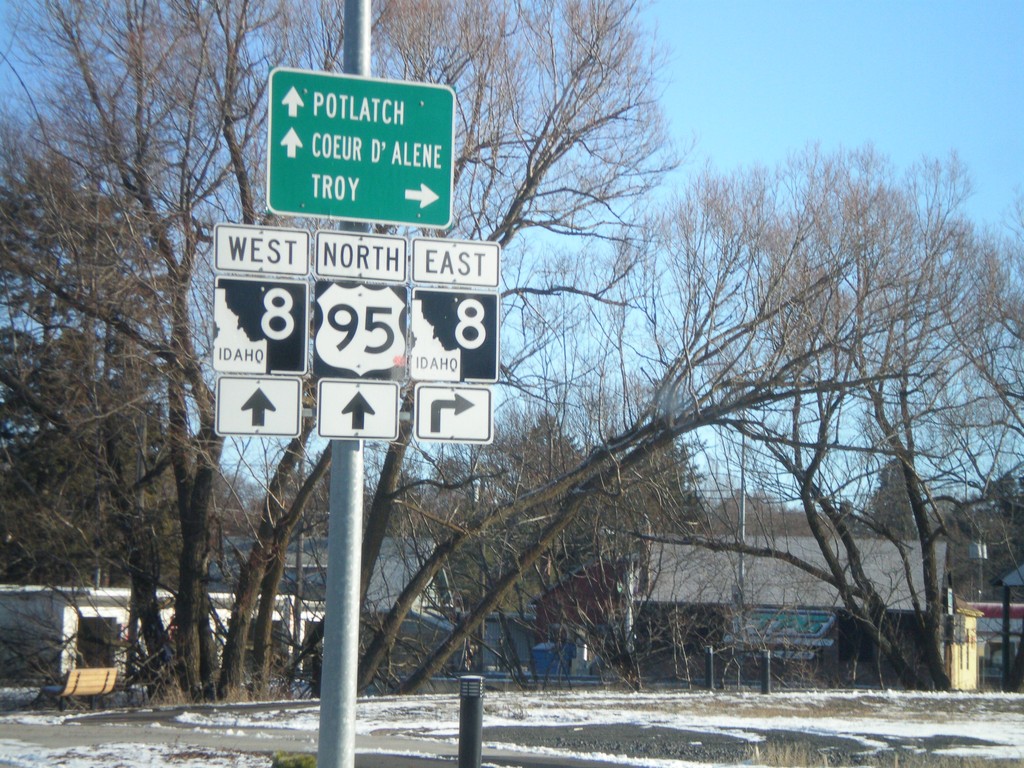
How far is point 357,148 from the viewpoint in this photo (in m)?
5.89

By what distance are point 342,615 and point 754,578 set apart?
959 inches

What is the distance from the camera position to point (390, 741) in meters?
10.4

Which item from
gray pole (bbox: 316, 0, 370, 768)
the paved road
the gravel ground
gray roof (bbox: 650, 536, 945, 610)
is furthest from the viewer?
gray roof (bbox: 650, 536, 945, 610)

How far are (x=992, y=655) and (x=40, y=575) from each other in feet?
104

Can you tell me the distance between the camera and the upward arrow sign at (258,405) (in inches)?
214

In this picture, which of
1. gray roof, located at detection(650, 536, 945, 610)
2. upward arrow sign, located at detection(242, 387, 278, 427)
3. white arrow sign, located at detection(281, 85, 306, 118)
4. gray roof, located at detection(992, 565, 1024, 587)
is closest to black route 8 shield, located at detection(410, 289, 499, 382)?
upward arrow sign, located at detection(242, 387, 278, 427)

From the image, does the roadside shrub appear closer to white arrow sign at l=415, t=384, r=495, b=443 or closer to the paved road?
the paved road

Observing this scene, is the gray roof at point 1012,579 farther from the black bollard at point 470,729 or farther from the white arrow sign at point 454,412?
the white arrow sign at point 454,412

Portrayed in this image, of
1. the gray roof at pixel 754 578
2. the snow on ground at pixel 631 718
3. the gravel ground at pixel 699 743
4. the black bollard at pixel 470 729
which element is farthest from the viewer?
the gray roof at pixel 754 578

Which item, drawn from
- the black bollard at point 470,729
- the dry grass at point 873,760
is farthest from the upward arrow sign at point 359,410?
the dry grass at point 873,760

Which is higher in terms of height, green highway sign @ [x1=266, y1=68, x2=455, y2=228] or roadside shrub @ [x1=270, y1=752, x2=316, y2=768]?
green highway sign @ [x1=266, y1=68, x2=455, y2=228]

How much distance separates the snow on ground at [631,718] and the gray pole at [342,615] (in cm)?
369

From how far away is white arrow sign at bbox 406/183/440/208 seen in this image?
5957 millimetres

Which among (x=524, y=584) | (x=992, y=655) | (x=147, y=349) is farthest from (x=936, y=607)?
(x=147, y=349)
